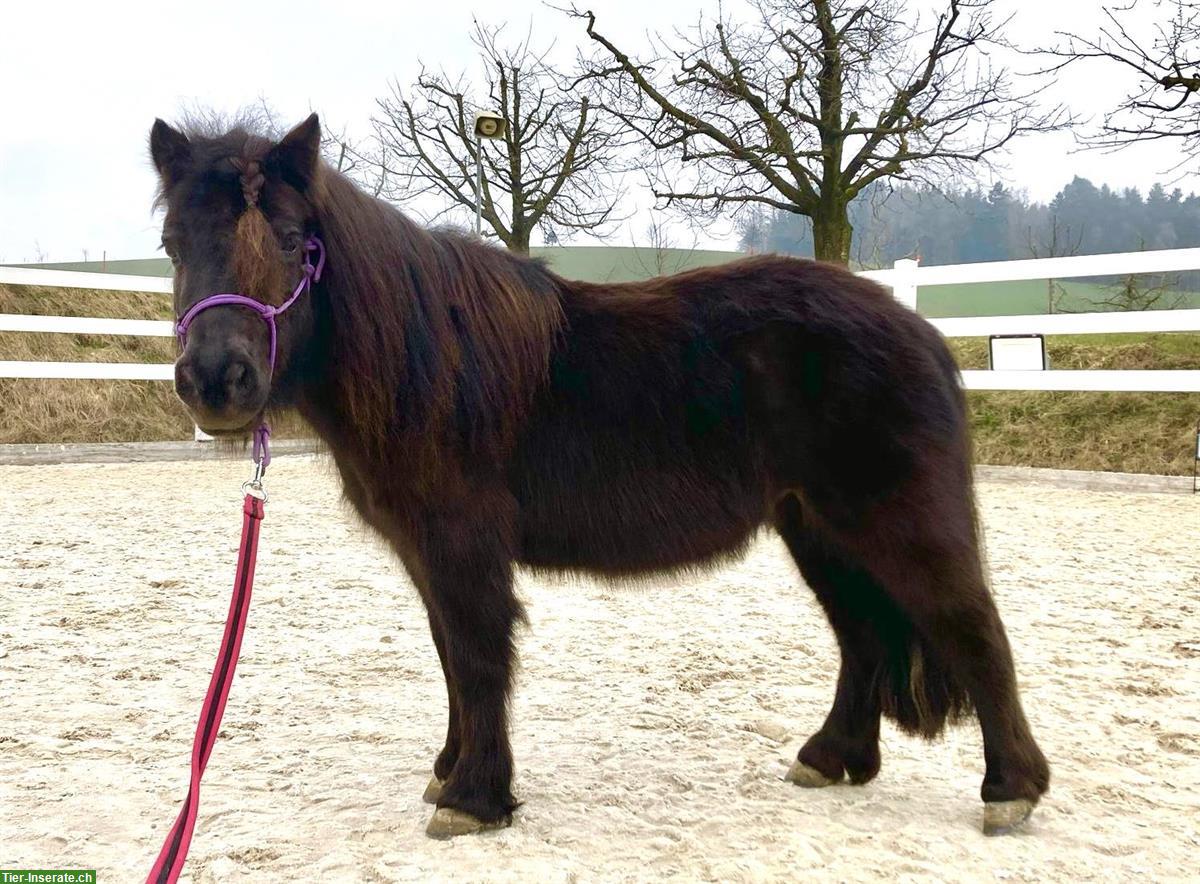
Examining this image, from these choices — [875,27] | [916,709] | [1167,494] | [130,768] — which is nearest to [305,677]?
[130,768]

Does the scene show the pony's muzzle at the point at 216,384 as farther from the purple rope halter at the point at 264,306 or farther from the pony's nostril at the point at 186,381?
the purple rope halter at the point at 264,306

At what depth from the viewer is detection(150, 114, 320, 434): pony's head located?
7.08ft

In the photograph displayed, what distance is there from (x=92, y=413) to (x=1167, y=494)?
13596mm

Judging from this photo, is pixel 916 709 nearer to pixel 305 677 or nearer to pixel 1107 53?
pixel 305 677

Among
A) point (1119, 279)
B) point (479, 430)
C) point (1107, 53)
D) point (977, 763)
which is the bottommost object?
point (977, 763)

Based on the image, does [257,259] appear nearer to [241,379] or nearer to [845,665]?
[241,379]

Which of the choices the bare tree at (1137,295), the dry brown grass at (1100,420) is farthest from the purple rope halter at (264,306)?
the bare tree at (1137,295)

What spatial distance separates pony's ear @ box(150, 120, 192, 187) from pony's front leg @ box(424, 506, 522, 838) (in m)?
1.19

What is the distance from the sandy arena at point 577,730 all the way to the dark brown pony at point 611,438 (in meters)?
0.23

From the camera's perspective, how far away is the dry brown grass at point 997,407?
1036cm

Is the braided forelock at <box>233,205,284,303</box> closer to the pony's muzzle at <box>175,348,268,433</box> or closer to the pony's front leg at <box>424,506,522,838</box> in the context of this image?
the pony's muzzle at <box>175,348,268,433</box>

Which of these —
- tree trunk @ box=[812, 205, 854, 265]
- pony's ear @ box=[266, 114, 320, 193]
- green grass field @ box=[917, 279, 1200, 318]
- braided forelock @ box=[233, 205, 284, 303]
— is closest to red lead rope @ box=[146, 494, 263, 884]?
braided forelock @ box=[233, 205, 284, 303]

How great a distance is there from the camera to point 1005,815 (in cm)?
254

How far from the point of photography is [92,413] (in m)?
12.8
